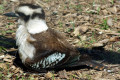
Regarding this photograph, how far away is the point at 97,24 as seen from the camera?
7242 mm

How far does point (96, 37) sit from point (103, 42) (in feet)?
1.48

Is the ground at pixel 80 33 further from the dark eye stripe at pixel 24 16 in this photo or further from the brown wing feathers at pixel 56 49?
the dark eye stripe at pixel 24 16

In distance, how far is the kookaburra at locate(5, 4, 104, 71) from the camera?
16.0 feet

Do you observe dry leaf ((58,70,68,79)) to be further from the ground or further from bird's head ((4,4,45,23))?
bird's head ((4,4,45,23))

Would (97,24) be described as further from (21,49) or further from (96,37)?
(21,49)

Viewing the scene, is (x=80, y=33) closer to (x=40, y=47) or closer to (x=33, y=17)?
(x=33, y=17)

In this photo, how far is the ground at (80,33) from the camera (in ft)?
16.7

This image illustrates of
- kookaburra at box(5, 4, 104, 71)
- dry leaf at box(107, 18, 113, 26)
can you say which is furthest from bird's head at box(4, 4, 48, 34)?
dry leaf at box(107, 18, 113, 26)

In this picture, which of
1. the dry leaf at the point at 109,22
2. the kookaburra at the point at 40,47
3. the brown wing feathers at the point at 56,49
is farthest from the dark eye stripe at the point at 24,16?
the dry leaf at the point at 109,22

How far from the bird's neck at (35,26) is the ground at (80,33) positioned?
763mm

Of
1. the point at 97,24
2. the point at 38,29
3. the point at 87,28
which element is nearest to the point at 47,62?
the point at 38,29

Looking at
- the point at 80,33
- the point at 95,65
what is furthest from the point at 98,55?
the point at 80,33

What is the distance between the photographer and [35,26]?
516 centimetres

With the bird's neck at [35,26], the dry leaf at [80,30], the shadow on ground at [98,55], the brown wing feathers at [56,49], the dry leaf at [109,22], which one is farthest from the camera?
the dry leaf at [109,22]
